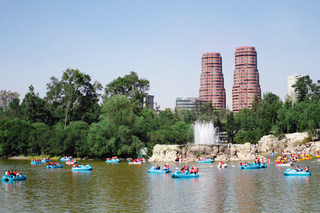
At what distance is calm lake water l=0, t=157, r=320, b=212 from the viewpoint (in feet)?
95.5

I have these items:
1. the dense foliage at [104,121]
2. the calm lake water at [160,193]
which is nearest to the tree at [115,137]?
the dense foliage at [104,121]

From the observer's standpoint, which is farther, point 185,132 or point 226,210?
point 185,132

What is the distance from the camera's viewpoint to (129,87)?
104 meters

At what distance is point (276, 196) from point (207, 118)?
99.5m

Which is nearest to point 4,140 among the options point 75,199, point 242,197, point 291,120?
point 75,199

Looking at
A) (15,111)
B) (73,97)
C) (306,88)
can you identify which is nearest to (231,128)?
(306,88)

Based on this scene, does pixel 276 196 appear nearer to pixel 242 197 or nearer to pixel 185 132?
pixel 242 197

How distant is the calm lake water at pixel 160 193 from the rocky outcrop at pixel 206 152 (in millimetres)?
18992

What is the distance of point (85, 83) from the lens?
103 metres

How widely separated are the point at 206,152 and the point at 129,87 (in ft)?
130

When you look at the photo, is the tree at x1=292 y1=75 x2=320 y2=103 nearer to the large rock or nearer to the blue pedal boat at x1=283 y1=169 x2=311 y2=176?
the large rock

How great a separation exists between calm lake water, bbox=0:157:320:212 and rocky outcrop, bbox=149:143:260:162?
19.0m

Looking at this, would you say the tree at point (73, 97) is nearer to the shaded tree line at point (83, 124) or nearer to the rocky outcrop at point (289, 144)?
the shaded tree line at point (83, 124)

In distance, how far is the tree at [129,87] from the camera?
102938 millimetres
